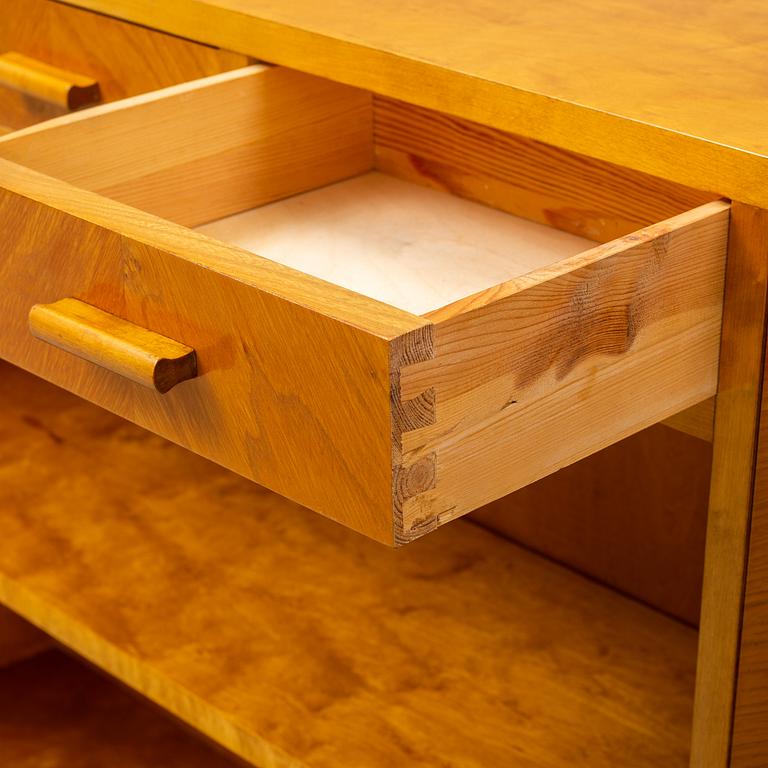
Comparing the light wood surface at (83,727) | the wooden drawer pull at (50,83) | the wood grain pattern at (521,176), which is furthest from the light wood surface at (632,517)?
the wooden drawer pull at (50,83)

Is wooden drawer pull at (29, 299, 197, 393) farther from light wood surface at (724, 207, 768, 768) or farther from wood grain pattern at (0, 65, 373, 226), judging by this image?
light wood surface at (724, 207, 768, 768)

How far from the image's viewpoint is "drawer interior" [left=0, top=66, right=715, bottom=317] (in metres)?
0.80

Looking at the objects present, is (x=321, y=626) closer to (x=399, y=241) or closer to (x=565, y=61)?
(x=399, y=241)

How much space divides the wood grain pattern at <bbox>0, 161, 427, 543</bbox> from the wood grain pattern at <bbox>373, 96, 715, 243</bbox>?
284 mm

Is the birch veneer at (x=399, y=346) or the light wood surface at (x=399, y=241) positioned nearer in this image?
the birch veneer at (x=399, y=346)

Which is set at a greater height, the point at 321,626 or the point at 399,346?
the point at 399,346

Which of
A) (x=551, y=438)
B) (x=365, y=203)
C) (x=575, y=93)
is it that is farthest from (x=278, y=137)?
(x=551, y=438)

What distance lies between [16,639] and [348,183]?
29.9 inches

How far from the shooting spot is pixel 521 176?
87 centimetres

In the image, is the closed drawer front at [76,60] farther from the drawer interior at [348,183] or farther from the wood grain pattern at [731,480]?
the wood grain pattern at [731,480]

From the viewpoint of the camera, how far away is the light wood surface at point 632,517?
3.62ft

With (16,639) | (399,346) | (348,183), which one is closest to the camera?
(399,346)

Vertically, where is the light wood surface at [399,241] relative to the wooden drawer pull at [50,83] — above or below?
below

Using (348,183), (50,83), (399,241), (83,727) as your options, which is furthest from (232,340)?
(83,727)
